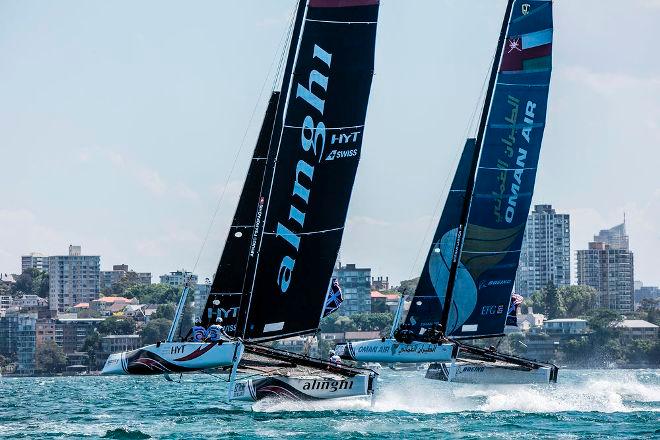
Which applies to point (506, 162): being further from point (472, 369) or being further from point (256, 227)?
point (256, 227)

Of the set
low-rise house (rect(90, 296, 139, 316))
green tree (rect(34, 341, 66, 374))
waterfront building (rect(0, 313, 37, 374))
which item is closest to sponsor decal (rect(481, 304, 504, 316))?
green tree (rect(34, 341, 66, 374))

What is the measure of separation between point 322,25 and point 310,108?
195cm

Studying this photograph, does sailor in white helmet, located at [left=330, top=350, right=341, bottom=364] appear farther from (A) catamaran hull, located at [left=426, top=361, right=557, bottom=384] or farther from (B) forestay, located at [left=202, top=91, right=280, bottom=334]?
(A) catamaran hull, located at [left=426, top=361, right=557, bottom=384]

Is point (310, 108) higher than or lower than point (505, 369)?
higher

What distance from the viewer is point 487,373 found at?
42500 mm

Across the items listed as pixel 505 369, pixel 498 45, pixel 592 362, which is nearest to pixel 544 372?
pixel 505 369

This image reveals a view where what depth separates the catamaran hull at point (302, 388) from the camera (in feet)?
120

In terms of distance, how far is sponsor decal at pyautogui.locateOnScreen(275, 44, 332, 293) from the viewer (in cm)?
3669

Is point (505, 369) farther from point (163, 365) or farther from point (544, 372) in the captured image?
point (163, 365)

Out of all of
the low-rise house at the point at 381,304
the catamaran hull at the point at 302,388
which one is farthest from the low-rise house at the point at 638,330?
the catamaran hull at the point at 302,388

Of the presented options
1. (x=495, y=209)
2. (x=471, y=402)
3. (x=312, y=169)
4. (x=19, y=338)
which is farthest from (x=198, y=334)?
(x=19, y=338)

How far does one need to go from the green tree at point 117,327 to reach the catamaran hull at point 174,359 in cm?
12075

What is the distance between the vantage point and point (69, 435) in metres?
32.8

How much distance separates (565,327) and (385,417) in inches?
4798
